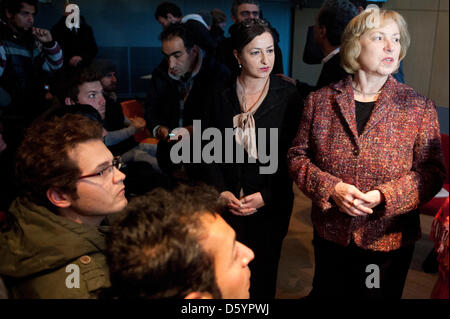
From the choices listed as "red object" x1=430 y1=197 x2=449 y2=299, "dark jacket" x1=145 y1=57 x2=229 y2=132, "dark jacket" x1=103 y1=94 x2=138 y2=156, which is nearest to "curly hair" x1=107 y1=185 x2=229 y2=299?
"red object" x1=430 y1=197 x2=449 y2=299

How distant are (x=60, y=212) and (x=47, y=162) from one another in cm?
20

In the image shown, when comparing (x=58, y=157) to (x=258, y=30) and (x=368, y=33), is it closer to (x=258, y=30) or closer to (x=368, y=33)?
(x=258, y=30)

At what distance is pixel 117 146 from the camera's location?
2691 mm

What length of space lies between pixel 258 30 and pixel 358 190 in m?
0.82

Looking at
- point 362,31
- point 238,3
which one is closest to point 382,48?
point 362,31

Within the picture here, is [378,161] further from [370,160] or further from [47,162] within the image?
[47,162]

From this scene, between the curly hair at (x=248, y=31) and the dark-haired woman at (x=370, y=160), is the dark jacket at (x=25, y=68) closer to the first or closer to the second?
the curly hair at (x=248, y=31)

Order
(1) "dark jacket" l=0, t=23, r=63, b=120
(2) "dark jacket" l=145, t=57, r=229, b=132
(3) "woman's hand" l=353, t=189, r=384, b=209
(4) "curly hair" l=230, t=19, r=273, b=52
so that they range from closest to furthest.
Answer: (3) "woman's hand" l=353, t=189, r=384, b=209, (4) "curly hair" l=230, t=19, r=273, b=52, (1) "dark jacket" l=0, t=23, r=63, b=120, (2) "dark jacket" l=145, t=57, r=229, b=132

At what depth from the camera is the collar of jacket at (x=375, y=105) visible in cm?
163

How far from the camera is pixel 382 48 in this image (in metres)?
1.63

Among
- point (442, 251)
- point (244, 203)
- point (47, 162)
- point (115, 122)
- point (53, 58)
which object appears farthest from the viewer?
point (115, 122)

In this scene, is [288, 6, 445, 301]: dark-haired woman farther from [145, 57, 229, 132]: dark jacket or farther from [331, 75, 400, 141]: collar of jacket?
[145, 57, 229, 132]: dark jacket

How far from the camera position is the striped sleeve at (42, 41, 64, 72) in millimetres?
2432

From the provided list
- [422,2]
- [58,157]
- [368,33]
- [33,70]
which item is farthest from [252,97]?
[33,70]
